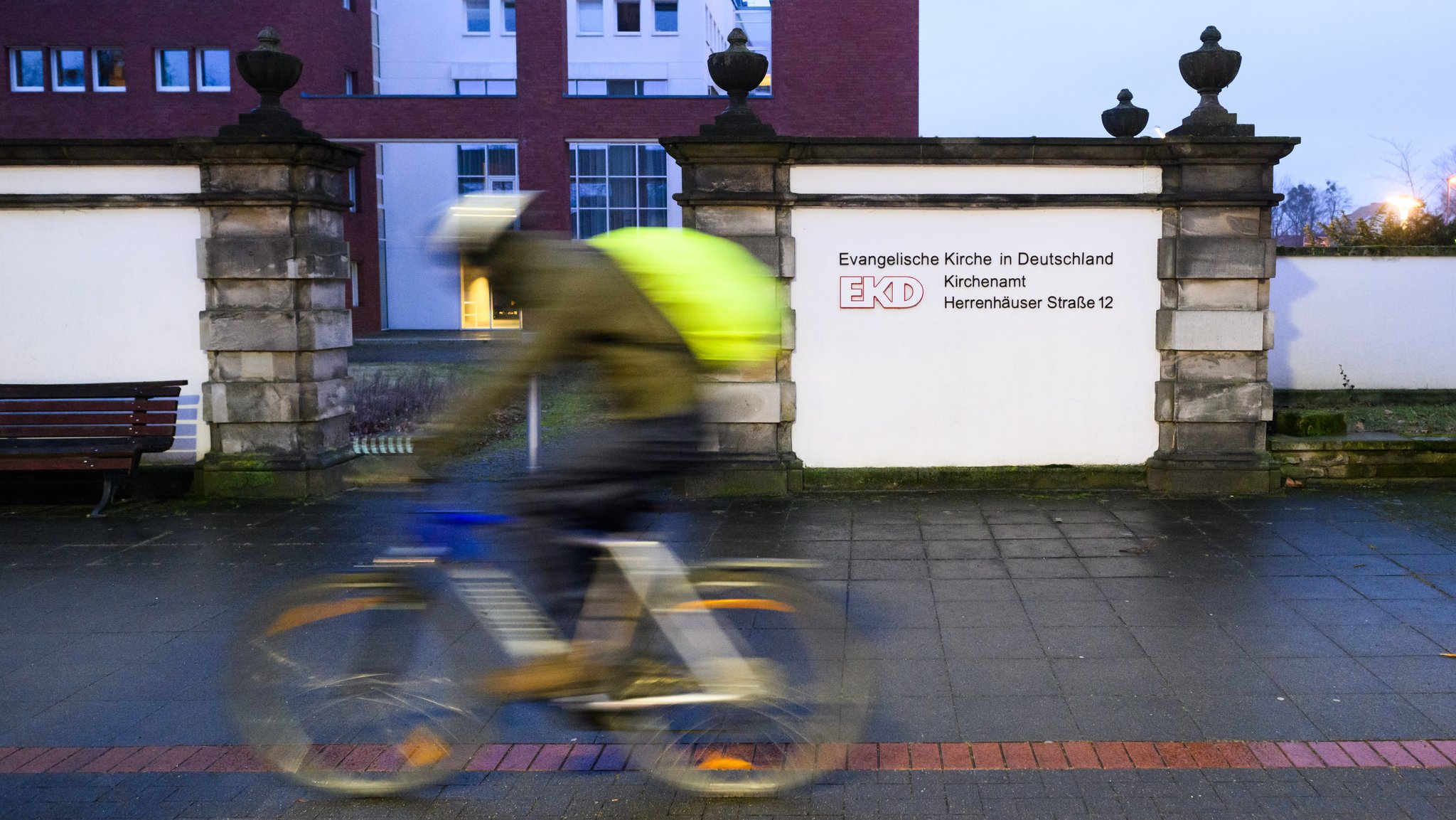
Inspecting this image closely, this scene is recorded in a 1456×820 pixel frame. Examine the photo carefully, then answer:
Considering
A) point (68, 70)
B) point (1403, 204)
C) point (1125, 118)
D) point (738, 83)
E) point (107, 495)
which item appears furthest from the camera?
point (68, 70)

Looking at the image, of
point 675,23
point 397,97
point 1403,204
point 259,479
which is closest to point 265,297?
point 259,479

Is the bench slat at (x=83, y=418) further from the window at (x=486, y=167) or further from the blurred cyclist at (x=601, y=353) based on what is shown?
the window at (x=486, y=167)

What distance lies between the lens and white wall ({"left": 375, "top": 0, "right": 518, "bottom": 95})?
4434 centimetres

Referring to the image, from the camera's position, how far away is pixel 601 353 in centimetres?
392

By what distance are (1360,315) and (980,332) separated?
17.3 feet

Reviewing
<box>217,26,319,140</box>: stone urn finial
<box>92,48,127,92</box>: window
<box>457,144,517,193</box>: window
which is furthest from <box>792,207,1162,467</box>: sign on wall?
<box>92,48,127,92</box>: window

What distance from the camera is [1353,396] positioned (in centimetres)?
1245

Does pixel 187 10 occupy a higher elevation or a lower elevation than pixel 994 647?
higher

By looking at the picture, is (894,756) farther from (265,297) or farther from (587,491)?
(265,297)

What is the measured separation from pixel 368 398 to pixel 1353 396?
10.5m

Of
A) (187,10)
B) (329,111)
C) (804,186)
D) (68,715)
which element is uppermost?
(187,10)

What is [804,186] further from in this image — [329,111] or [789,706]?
[329,111]

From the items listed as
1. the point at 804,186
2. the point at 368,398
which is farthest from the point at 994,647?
the point at 368,398

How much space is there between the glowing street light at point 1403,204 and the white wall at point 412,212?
2810 centimetres
